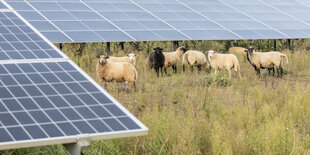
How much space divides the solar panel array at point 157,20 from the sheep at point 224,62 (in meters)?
3.09

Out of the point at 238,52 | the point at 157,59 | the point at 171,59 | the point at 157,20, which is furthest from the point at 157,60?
the point at 238,52

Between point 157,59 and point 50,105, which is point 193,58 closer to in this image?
point 157,59

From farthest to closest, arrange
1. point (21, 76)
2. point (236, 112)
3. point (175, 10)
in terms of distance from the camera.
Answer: point (175, 10), point (236, 112), point (21, 76)

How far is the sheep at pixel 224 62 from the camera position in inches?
698

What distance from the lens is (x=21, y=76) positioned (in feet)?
24.3

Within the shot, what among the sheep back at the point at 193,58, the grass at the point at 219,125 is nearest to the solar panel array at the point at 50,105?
the grass at the point at 219,125

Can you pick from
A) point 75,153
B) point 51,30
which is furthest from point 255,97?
point 51,30

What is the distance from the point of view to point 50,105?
6.56 metres

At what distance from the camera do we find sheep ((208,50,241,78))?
17.7 metres

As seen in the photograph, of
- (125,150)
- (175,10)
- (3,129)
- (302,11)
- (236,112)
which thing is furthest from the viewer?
(302,11)

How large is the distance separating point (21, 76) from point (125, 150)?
73.9 inches

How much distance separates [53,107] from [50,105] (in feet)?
0.25

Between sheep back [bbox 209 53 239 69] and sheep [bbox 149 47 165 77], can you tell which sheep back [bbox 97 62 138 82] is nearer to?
sheep [bbox 149 47 165 77]

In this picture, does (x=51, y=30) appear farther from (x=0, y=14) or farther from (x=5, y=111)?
(x=5, y=111)
